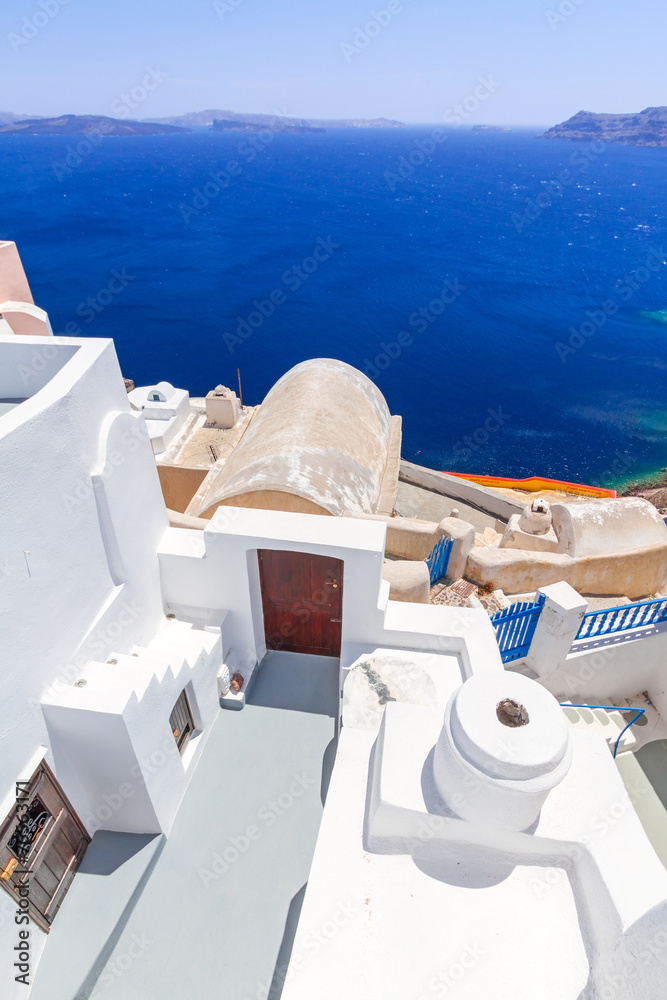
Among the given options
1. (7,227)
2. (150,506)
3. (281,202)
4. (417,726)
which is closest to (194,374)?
(150,506)

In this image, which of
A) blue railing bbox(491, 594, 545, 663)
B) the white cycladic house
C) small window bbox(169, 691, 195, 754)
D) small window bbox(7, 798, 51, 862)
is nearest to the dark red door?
small window bbox(169, 691, 195, 754)

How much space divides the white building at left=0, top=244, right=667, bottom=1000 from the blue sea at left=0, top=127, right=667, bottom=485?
3210 cm

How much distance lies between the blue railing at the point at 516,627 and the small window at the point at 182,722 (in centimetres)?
550

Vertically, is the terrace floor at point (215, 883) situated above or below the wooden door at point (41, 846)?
below

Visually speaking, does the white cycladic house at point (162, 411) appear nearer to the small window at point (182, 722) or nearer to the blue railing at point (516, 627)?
the small window at point (182, 722)

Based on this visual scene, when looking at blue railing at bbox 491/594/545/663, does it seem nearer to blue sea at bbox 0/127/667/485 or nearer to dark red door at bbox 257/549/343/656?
dark red door at bbox 257/549/343/656

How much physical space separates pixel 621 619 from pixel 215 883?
8690 mm

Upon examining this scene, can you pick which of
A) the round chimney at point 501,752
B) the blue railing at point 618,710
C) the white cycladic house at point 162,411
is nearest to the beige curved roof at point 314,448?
the blue railing at point 618,710

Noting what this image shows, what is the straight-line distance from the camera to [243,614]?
8.62 meters

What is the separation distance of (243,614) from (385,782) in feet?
12.9

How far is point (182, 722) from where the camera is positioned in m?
7.87

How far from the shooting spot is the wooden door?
221 inches

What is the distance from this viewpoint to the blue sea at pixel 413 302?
44.2 meters

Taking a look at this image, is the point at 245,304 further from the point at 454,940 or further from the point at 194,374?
the point at 454,940
